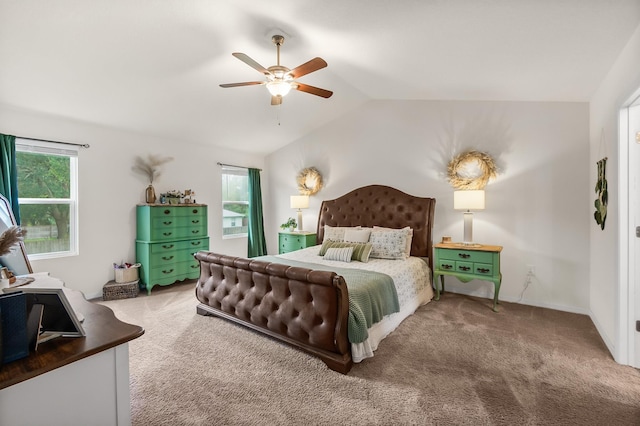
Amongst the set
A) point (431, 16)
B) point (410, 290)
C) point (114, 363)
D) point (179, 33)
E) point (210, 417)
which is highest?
point (179, 33)

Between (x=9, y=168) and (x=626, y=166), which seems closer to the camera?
(x=626, y=166)

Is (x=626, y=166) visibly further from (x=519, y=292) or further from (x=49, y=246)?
(x=49, y=246)

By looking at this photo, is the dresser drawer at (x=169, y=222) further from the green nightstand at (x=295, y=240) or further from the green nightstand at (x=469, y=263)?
the green nightstand at (x=469, y=263)

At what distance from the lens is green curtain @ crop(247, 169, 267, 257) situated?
5969 millimetres

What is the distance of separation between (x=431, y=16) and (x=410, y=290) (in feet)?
8.39

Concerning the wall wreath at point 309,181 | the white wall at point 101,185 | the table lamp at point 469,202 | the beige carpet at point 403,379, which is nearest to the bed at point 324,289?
the beige carpet at point 403,379

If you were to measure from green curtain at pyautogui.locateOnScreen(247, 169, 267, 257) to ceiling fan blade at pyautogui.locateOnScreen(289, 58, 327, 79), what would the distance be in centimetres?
349

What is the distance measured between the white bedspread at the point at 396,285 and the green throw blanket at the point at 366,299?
94 mm

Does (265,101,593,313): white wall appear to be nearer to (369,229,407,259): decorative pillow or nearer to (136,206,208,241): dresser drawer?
(369,229,407,259): decorative pillow

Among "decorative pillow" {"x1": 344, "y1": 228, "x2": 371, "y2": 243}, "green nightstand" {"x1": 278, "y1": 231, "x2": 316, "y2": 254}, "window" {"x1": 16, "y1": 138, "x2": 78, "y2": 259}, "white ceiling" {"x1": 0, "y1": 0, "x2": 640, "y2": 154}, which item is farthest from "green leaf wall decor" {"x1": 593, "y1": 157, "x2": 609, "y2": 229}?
"window" {"x1": 16, "y1": 138, "x2": 78, "y2": 259}

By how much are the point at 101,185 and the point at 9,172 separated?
0.91 meters

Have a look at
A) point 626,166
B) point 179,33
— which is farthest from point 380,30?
point 626,166

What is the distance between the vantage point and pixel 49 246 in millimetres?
3848

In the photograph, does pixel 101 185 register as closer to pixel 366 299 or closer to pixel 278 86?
pixel 278 86
